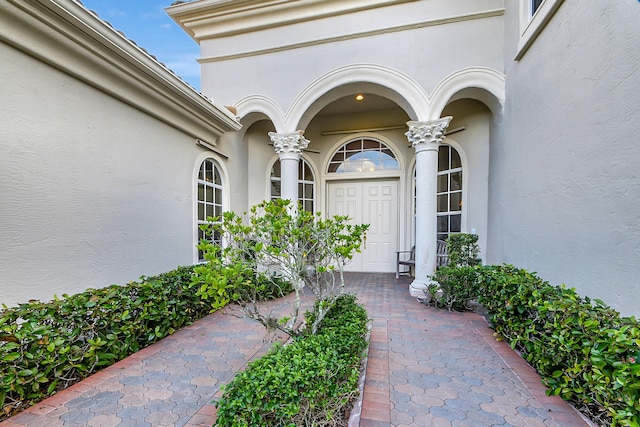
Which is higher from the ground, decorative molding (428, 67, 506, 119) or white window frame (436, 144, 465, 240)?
decorative molding (428, 67, 506, 119)

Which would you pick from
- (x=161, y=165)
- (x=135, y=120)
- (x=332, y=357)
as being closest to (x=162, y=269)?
(x=161, y=165)

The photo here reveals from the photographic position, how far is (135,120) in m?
3.71

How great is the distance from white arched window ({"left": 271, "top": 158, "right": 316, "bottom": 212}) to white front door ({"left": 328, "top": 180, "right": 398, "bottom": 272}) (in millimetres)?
620

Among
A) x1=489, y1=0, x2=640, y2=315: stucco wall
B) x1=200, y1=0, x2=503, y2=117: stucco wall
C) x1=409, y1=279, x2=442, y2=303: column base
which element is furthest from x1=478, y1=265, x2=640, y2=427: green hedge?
x1=200, y1=0, x2=503, y2=117: stucco wall

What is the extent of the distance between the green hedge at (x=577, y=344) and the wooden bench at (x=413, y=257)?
2685 millimetres

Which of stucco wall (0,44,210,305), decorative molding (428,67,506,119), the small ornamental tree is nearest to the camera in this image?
the small ornamental tree

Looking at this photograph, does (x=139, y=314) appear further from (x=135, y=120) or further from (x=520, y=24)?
(x=520, y=24)

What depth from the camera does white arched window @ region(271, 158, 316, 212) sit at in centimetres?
697

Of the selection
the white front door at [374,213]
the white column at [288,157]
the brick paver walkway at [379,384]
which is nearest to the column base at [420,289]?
the brick paver walkway at [379,384]

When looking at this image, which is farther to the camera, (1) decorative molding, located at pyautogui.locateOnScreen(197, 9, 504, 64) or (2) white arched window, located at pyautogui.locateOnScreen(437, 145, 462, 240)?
(2) white arched window, located at pyautogui.locateOnScreen(437, 145, 462, 240)

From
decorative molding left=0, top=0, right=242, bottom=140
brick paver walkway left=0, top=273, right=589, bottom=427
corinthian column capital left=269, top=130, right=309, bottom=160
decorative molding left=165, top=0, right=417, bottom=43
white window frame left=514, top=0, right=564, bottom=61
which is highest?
decorative molding left=165, top=0, right=417, bottom=43

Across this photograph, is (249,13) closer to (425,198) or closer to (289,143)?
(289,143)

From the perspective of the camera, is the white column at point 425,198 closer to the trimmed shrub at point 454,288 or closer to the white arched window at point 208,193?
the trimmed shrub at point 454,288

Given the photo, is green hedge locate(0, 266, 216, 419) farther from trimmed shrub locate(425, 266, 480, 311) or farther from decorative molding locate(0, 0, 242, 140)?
trimmed shrub locate(425, 266, 480, 311)
